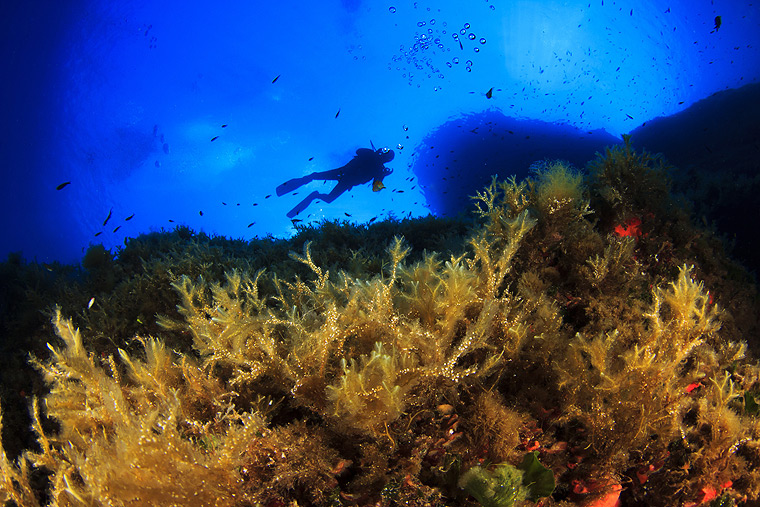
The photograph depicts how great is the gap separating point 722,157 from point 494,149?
11570 millimetres

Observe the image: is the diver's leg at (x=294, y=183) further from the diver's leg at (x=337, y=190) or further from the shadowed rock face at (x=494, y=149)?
the shadowed rock face at (x=494, y=149)

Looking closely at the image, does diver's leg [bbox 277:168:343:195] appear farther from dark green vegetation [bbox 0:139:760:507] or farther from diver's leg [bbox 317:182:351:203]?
dark green vegetation [bbox 0:139:760:507]

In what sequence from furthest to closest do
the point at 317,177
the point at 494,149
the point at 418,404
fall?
the point at 494,149 < the point at 317,177 < the point at 418,404

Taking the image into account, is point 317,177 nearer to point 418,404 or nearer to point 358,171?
point 358,171

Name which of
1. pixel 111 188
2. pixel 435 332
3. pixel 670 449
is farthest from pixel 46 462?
pixel 111 188

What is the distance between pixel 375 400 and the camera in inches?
76.6

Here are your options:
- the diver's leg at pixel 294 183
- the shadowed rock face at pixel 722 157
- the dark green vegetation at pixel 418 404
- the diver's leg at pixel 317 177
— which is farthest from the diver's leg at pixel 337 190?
the dark green vegetation at pixel 418 404

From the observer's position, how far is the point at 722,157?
11656 millimetres

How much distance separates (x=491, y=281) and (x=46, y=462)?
363 centimetres

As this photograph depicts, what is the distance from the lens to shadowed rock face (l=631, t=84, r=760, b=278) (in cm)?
695

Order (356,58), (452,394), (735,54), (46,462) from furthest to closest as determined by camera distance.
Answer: (356,58), (735,54), (452,394), (46,462)

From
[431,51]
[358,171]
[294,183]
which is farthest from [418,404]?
[431,51]

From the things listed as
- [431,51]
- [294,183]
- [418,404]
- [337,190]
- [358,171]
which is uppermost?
[431,51]

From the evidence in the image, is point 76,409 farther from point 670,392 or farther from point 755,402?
point 755,402
